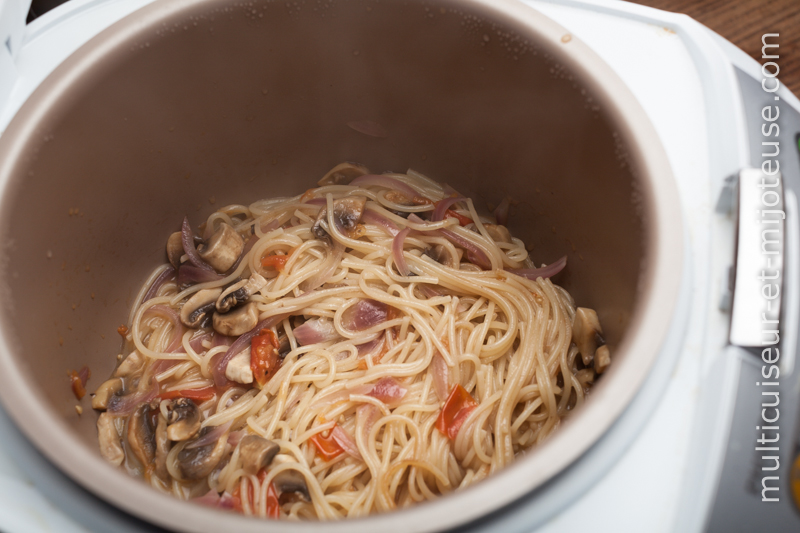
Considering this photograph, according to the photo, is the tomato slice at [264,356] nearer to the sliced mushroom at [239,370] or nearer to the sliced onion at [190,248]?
the sliced mushroom at [239,370]

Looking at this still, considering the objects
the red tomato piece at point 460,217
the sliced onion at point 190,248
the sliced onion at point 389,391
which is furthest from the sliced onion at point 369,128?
the sliced onion at point 389,391

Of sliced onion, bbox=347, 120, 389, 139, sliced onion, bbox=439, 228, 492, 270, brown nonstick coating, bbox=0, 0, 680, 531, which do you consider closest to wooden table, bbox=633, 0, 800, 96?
brown nonstick coating, bbox=0, 0, 680, 531

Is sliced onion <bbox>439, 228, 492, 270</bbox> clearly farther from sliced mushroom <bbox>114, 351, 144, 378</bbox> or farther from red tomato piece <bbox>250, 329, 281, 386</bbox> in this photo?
sliced mushroom <bbox>114, 351, 144, 378</bbox>

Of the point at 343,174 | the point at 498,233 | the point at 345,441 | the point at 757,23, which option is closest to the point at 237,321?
the point at 345,441

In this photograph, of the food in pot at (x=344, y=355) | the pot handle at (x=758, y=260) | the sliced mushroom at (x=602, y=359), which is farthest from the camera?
the food in pot at (x=344, y=355)

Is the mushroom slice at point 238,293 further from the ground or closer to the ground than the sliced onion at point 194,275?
closer to the ground

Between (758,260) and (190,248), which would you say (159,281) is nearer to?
(190,248)
